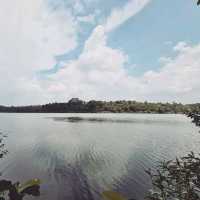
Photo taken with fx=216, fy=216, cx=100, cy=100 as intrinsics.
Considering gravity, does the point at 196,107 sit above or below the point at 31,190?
above

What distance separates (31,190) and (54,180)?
1710cm

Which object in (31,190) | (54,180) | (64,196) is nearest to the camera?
(31,190)

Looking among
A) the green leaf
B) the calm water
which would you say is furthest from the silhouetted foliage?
the calm water

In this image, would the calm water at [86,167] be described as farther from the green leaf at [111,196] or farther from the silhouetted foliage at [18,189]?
the green leaf at [111,196]

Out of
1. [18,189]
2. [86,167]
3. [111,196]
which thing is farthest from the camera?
[86,167]

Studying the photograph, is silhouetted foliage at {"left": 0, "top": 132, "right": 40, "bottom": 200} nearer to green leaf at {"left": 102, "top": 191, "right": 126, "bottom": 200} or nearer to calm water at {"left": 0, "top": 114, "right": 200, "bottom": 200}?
green leaf at {"left": 102, "top": 191, "right": 126, "bottom": 200}

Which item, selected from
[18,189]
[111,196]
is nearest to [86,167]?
[18,189]

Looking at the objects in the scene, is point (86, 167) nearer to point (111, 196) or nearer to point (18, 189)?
point (18, 189)

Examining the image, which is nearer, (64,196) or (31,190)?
(31,190)

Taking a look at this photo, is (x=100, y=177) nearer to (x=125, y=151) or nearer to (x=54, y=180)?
(x=54, y=180)

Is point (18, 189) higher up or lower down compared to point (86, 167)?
higher up

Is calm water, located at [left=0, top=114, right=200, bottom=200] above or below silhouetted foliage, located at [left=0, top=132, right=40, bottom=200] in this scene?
below

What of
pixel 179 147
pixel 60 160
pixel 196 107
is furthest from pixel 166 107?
pixel 196 107

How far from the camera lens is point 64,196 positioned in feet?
48.4
